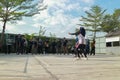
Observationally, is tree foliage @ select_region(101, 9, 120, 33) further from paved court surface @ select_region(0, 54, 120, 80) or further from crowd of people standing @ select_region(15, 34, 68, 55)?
paved court surface @ select_region(0, 54, 120, 80)

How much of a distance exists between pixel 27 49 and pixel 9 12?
7.11 meters

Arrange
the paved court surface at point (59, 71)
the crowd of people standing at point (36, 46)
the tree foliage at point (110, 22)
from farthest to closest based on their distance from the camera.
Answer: the tree foliage at point (110, 22) → the crowd of people standing at point (36, 46) → the paved court surface at point (59, 71)

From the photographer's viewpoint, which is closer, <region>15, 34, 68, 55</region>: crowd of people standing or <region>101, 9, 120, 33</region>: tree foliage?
<region>15, 34, 68, 55</region>: crowd of people standing

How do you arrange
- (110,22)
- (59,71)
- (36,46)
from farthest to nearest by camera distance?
(110,22) < (36,46) < (59,71)

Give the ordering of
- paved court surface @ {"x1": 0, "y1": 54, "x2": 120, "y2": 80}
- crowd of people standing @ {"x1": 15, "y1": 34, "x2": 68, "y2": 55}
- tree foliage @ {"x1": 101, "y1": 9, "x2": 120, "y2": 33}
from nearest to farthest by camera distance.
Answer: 1. paved court surface @ {"x1": 0, "y1": 54, "x2": 120, "y2": 80}
2. crowd of people standing @ {"x1": 15, "y1": 34, "x2": 68, "y2": 55}
3. tree foliage @ {"x1": 101, "y1": 9, "x2": 120, "y2": 33}

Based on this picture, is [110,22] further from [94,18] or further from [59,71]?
[59,71]

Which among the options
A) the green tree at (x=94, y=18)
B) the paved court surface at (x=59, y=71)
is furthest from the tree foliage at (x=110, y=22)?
the paved court surface at (x=59, y=71)

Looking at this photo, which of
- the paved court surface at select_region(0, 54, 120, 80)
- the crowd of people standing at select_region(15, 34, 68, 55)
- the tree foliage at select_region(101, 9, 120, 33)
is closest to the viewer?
the paved court surface at select_region(0, 54, 120, 80)

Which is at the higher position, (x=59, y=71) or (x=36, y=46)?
(x=36, y=46)

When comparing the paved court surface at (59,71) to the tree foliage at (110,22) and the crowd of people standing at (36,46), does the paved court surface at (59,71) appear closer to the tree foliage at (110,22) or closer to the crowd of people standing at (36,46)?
the crowd of people standing at (36,46)

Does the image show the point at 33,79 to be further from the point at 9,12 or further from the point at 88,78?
the point at 9,12

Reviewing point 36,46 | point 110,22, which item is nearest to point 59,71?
point 36,46

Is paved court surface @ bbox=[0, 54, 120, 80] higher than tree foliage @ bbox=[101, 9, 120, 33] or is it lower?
lower

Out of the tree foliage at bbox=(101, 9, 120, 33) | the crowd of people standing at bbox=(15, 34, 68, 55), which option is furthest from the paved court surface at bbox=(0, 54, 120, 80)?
the tree foliage at bbox=(101, 9, 120, 33)
